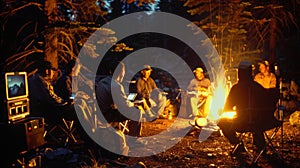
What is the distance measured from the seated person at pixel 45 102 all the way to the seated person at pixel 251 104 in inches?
131

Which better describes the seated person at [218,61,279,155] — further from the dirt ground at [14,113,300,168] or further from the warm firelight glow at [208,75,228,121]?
the warm firelight glow at [208,75,228,121]

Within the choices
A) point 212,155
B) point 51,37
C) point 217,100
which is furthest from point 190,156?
point 51,37

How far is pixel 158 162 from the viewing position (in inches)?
227

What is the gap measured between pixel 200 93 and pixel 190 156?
345 cm

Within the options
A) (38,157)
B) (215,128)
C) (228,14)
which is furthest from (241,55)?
(38,157)

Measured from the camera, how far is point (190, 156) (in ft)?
20.0

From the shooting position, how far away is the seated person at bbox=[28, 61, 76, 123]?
631 cm

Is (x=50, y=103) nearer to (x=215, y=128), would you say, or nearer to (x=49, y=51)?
(x=49, y=51)

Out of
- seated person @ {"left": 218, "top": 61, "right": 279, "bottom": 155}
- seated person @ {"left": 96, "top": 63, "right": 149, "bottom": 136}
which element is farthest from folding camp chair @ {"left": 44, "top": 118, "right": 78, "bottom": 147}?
seated person @ {"left": 218, "top": 61, "right": 279, "bottom": 155}

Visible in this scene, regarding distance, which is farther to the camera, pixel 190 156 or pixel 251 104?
pixel 190 156

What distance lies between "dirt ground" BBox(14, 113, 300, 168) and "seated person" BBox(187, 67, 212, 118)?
1.32m

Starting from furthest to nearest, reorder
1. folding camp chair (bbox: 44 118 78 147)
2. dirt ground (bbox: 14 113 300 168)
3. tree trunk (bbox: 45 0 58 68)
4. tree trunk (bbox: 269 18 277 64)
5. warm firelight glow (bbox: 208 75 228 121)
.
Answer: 1. tree trunk (bbox: 269 18 277 64)
2. warm firelight glow (bbox: 208 75 228 121)
3. tree trunk (bbox: 45 0 58 68)
4. folding camp chair (bbox: 44 118 78 147)
5. dirt ground (bbox: 14 113 300 168)

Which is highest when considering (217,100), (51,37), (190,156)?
(51,37)

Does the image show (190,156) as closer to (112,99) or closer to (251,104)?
(251,104)
